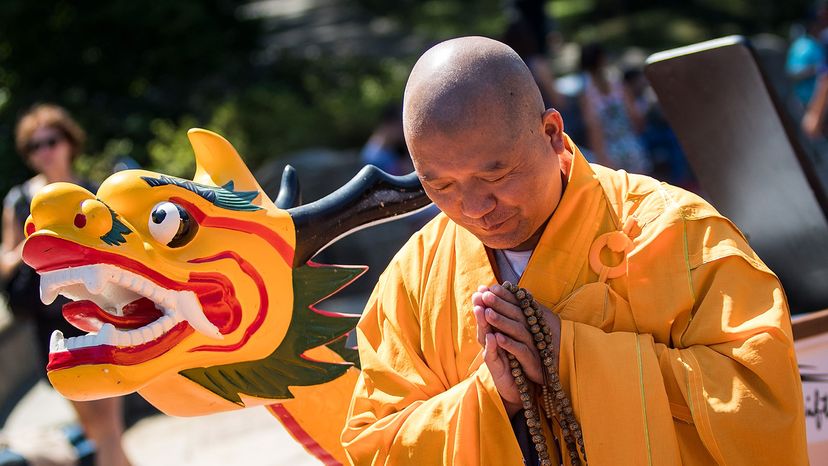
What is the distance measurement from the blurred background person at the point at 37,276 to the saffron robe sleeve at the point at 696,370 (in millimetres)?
3270

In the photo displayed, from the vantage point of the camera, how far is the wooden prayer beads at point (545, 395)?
2.16 meters

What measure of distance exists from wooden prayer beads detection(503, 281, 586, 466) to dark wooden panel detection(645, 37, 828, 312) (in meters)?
1.51

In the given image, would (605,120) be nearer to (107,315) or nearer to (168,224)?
(168,224)

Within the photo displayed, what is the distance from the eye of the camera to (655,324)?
221 cm

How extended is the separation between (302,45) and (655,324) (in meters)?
13.8

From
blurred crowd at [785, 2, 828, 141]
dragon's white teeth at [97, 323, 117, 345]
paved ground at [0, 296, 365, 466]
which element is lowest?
paved ground at [0, 296, 365, 466]

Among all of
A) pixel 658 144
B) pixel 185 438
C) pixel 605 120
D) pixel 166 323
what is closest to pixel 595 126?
pixel 605 120

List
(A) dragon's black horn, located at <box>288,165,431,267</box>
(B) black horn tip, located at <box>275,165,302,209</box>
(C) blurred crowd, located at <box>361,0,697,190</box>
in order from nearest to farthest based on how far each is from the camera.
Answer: (A) dragon's black horn, located at <box>288,165,431,267</box>
(B) black horn tip, located at <box>275,165,302,209</box>
(C) blurred crowd, located at <box>361,0,697,190</box>

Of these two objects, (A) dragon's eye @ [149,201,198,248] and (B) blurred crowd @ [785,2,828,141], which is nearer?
(A) dragon's eye @ [149,201,198,248]

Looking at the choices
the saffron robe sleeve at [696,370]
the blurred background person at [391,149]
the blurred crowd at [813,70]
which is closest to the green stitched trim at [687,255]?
the saffron robe sleeve at [696,370]

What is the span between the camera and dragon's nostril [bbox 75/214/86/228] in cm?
263

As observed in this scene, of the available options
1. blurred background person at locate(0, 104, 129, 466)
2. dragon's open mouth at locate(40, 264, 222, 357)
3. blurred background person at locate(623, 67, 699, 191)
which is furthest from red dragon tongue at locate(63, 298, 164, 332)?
blurred background person at locate(623, 67, 699, 191)

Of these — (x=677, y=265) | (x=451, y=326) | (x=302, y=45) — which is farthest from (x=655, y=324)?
(x=302, y=45)

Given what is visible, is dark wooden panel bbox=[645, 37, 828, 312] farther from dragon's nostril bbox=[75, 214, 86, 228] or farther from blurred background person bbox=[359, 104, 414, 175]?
blurred background person bbox=[359, 104, 414, 175]
